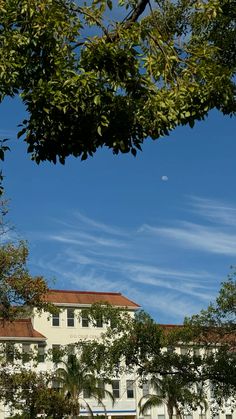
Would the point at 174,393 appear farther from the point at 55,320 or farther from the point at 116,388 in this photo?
the point at 116,388

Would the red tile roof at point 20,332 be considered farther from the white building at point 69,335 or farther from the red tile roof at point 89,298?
the red tile roof at point 89,298

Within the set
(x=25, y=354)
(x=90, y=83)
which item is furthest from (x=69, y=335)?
(x=90, y=83)

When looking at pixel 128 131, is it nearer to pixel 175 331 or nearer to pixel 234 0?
pixel 234 0

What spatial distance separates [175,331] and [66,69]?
80.4ft

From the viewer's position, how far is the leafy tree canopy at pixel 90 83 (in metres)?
6.09

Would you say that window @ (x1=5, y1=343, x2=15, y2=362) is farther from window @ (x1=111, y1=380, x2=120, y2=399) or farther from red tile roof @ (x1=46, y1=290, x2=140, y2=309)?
window @ (x1=111, y1=380, x2=120, y2=399)

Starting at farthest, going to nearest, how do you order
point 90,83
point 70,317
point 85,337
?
point 70,317 < point 85,337 < point 90,83

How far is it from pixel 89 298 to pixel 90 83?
66517 mm

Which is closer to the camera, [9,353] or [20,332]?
[9,353]

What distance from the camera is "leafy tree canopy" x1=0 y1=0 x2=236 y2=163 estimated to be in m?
6.09

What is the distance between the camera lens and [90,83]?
19.6ft

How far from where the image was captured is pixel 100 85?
607 cm

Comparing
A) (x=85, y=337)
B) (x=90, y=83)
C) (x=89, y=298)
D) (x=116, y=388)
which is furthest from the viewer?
(x=89, y=298)

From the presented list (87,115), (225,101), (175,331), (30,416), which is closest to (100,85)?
(87,115)
